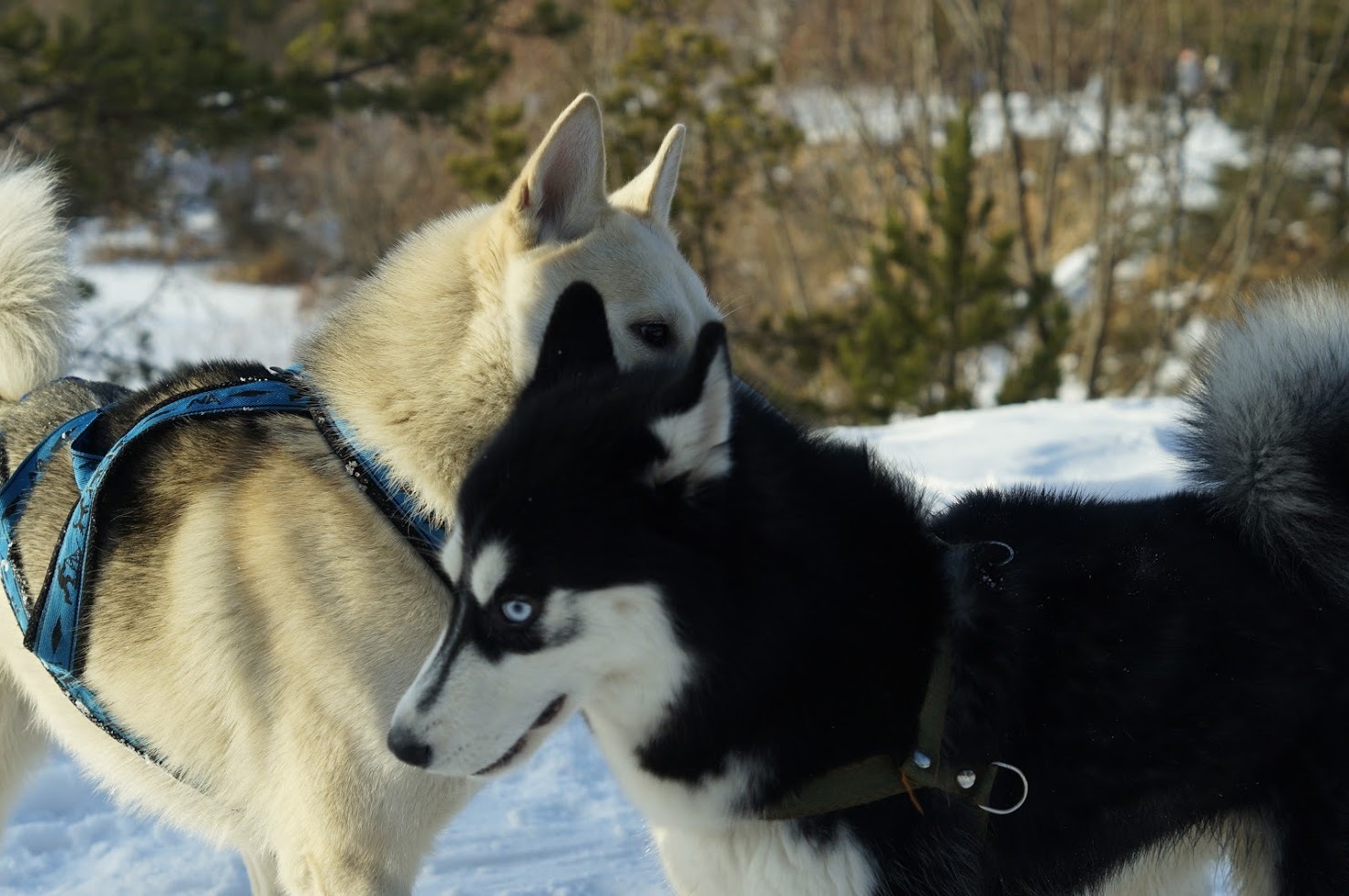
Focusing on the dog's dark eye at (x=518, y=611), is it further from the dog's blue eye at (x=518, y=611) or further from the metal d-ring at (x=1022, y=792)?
the metal d-ring at (x=1022, y=792)

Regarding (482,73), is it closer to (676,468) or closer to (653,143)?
(653,143)

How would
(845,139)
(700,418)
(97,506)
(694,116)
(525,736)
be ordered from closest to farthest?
(700,418), (525,736), (97,506), (694,116), (845,139)

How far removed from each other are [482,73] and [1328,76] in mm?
8234

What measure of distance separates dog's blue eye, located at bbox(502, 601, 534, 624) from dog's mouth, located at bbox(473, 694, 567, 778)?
0.14 meters

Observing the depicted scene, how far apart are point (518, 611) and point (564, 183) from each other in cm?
120

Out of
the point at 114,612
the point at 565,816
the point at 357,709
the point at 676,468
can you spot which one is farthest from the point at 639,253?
the point at 565,816

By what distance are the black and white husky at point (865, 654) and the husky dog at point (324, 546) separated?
40cm

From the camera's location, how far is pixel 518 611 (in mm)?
1832

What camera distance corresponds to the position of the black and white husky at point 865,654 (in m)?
1.84

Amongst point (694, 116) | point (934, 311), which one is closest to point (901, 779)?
point (934, 311)

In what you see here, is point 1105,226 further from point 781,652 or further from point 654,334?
point 781,652

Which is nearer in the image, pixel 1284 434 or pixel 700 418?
pixel 700 418

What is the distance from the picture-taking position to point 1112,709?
196 cm

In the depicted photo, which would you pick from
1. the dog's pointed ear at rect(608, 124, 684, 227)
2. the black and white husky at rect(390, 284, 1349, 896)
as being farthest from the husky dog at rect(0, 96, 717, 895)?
the black and white husky at rect(390, 284, 1349, 896)
